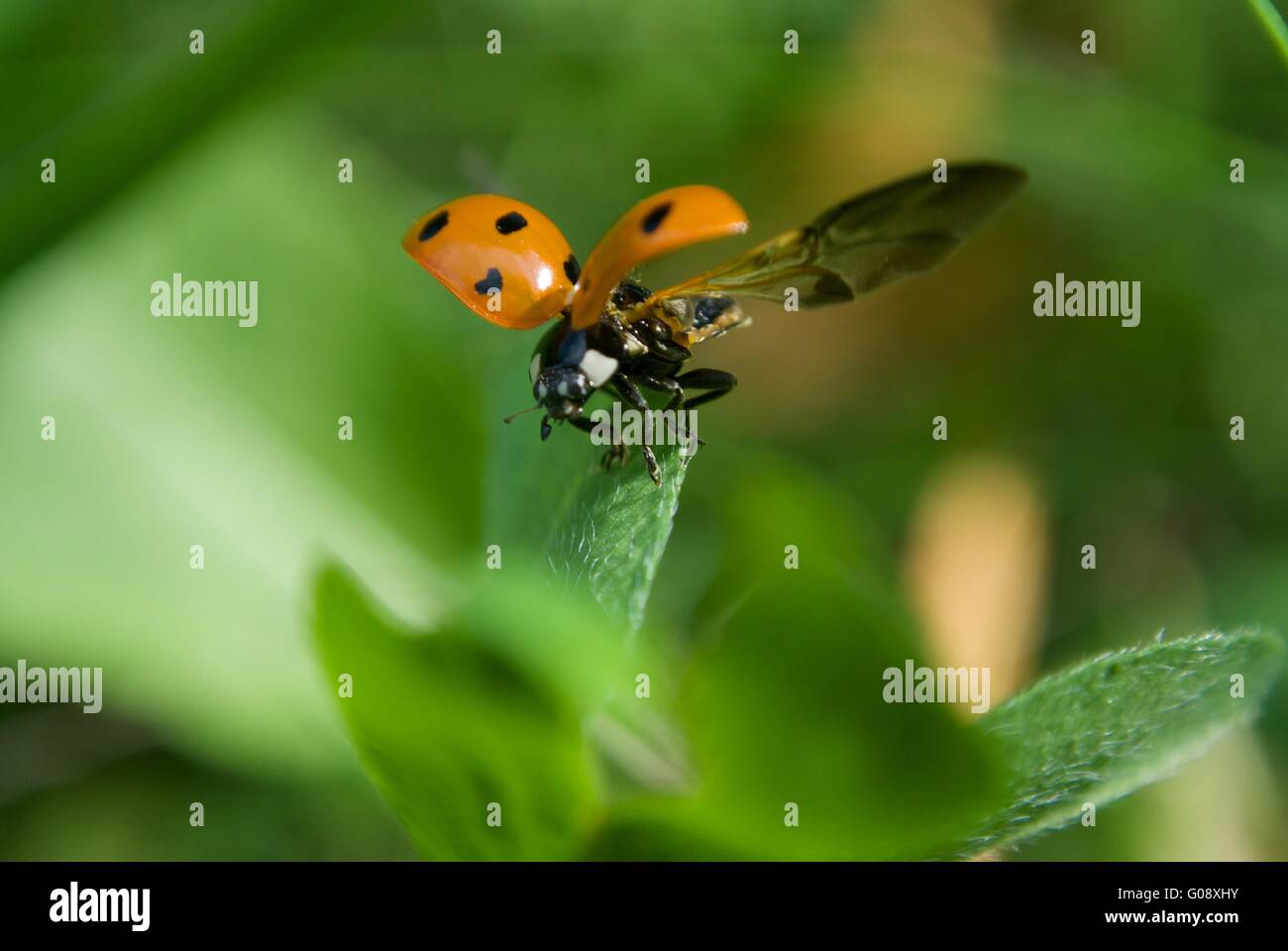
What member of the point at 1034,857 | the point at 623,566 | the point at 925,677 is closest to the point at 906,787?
the point at 925,677

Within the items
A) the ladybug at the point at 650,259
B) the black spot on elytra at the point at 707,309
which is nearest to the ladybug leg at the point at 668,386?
the ladybug at the point at 650,259

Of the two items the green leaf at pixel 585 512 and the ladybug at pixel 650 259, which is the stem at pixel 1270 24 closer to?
the ladybug at pixel 650 259

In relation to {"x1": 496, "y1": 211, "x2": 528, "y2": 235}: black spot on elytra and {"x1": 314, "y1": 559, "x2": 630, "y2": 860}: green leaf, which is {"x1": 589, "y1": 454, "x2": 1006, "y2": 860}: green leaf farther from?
{"x1": 496, "y1": 211, "x2": 528, "y2": 235}: black spot on elytra

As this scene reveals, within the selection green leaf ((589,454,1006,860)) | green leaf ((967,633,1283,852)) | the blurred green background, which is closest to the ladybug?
the blurred green background

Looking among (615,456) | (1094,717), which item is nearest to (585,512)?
(615,456)

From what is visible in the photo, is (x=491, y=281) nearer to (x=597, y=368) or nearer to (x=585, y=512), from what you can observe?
(x=597, y=368)

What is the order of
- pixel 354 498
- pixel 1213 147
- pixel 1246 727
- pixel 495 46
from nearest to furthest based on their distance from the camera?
1. pixel 1246 727
2. pixel 354 498
3. pixel 1213 147
4. pixel 495 46

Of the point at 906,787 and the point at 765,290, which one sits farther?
the point at 765,290
